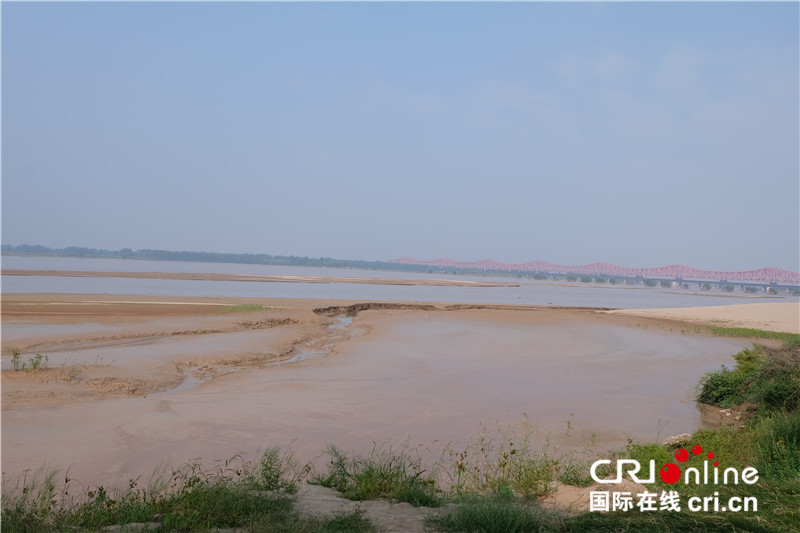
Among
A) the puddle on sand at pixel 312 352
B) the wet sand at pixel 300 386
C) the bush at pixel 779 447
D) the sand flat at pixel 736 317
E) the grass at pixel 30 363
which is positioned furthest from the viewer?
the sand flat at pixel 736 317

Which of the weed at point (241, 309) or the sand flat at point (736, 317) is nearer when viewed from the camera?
the weed at point (241, 309)

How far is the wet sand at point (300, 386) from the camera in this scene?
910cm

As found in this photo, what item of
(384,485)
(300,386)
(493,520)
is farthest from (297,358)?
(493,520)

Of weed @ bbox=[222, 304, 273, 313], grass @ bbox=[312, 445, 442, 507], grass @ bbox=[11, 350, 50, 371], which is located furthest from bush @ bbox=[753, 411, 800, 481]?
weed @ bbox=[222, 304, 273, 313]


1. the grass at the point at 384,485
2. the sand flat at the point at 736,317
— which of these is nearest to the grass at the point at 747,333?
the sand flat at the point at 736,317

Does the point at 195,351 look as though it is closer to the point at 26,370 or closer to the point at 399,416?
the point at 26,370

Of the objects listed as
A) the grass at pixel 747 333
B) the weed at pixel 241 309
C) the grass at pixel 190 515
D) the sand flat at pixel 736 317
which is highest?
the grass at pixel 190 515

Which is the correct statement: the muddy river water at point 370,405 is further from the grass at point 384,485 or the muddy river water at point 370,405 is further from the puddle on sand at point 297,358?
the grass at point 384,485

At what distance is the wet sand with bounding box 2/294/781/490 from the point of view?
910 centimetres

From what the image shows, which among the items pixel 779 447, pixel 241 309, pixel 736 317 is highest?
pixel 779 447

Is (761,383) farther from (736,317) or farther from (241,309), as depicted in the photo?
(736,317)

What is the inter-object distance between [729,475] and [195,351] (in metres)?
14.4

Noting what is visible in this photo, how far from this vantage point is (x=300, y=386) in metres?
13.1

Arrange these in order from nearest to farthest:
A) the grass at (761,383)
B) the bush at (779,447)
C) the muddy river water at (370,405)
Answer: the bush at (779,447) < the muddy river water at (370,405) < the grass at (761,383)
